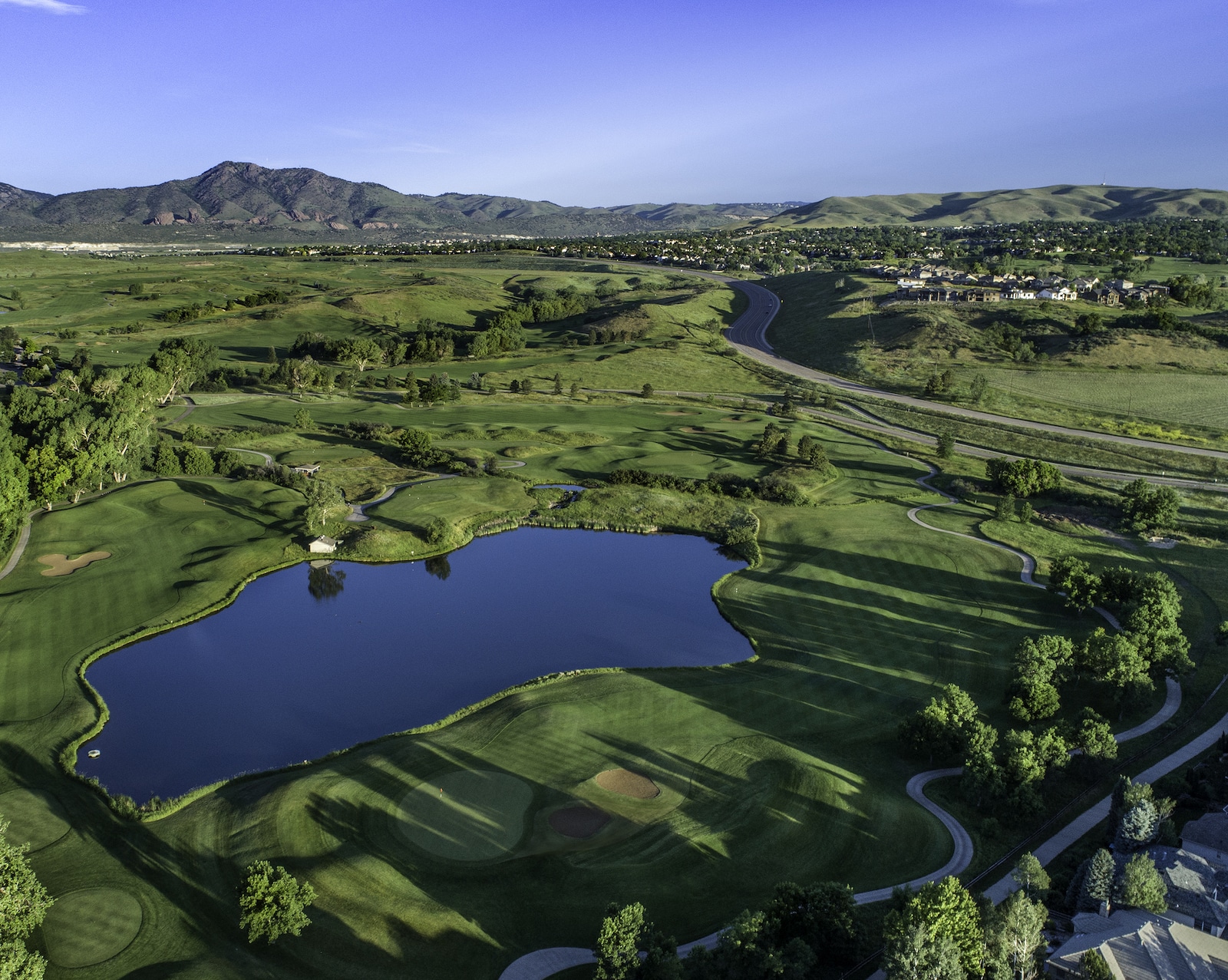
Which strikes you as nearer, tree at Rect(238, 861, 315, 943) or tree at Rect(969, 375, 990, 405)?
tree at Rect(238, 861, 315, 943)

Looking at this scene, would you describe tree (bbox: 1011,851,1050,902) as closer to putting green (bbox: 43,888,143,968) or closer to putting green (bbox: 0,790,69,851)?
putting green (bbox: 43,888,143,968)

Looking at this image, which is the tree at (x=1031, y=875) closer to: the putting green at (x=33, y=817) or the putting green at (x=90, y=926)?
the putting green at (x=90, y=926)

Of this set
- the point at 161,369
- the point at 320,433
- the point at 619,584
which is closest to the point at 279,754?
the point at 619,584

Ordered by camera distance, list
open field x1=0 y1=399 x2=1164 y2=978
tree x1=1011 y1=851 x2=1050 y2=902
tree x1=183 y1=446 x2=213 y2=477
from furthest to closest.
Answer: tree x1=183 y1=446 x2=213 y2=477
open field x1=0 y1=399 x2=1164 y2=978
tree x1=1011 y1=851 x2=1050 y2=902

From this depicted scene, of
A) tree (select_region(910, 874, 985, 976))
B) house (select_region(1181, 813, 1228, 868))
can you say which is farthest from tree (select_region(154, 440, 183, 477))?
house (select_region(1181, 813, 1228, 868))

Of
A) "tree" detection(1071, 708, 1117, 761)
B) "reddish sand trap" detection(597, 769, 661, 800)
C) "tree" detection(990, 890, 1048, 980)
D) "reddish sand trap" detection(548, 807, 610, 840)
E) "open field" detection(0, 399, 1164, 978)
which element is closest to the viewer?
"tree" detection(990, 890, 1048, 980)

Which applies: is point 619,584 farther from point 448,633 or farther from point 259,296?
point 259,296

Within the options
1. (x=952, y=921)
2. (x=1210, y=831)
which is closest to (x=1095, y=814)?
(x=1210, y=831)
